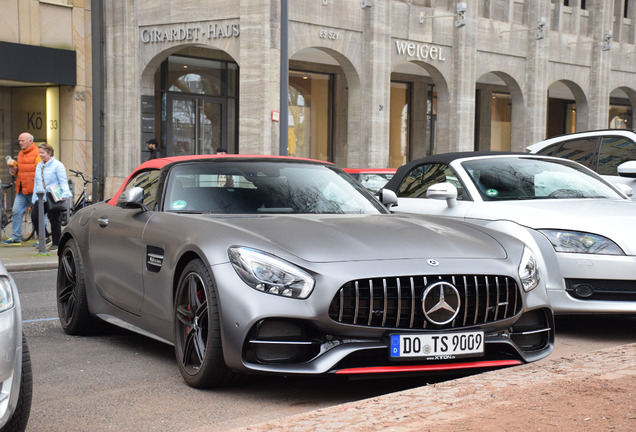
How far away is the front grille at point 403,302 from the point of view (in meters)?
4.97

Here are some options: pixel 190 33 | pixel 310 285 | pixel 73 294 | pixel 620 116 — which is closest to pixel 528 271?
pixel 310 285

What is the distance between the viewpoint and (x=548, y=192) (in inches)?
340

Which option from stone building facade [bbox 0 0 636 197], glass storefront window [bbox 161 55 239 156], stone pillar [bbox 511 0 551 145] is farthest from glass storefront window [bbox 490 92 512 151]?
glass storefront window [bbox 161 55 239 156]

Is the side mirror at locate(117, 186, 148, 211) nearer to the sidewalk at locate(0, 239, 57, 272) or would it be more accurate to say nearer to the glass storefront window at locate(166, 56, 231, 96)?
the sidewalk at locate(0, 239, 57, 272)

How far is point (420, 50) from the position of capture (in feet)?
98.0

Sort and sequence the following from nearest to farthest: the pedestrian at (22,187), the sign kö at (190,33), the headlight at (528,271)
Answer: the headlight at (528,271) → the pedestrian at (22,187) → the sign kö at (190,33)

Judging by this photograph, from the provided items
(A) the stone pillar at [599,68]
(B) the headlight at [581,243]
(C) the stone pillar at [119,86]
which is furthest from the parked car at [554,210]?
(A) the stone pillar at [599,68]

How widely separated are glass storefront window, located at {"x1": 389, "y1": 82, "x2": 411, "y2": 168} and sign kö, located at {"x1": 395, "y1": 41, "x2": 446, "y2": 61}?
553 cm

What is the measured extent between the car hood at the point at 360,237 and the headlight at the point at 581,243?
161cm

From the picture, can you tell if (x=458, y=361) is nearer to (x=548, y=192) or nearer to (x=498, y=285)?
(x=498, y=285)

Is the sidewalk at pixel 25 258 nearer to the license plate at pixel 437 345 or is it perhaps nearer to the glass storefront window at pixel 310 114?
the license plate at pixel 437 345

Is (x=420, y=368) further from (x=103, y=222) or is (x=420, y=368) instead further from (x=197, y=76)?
(x=197, y=76)

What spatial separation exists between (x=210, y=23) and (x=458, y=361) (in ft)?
70.3

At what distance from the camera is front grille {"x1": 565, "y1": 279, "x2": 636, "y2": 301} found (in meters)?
7.30
